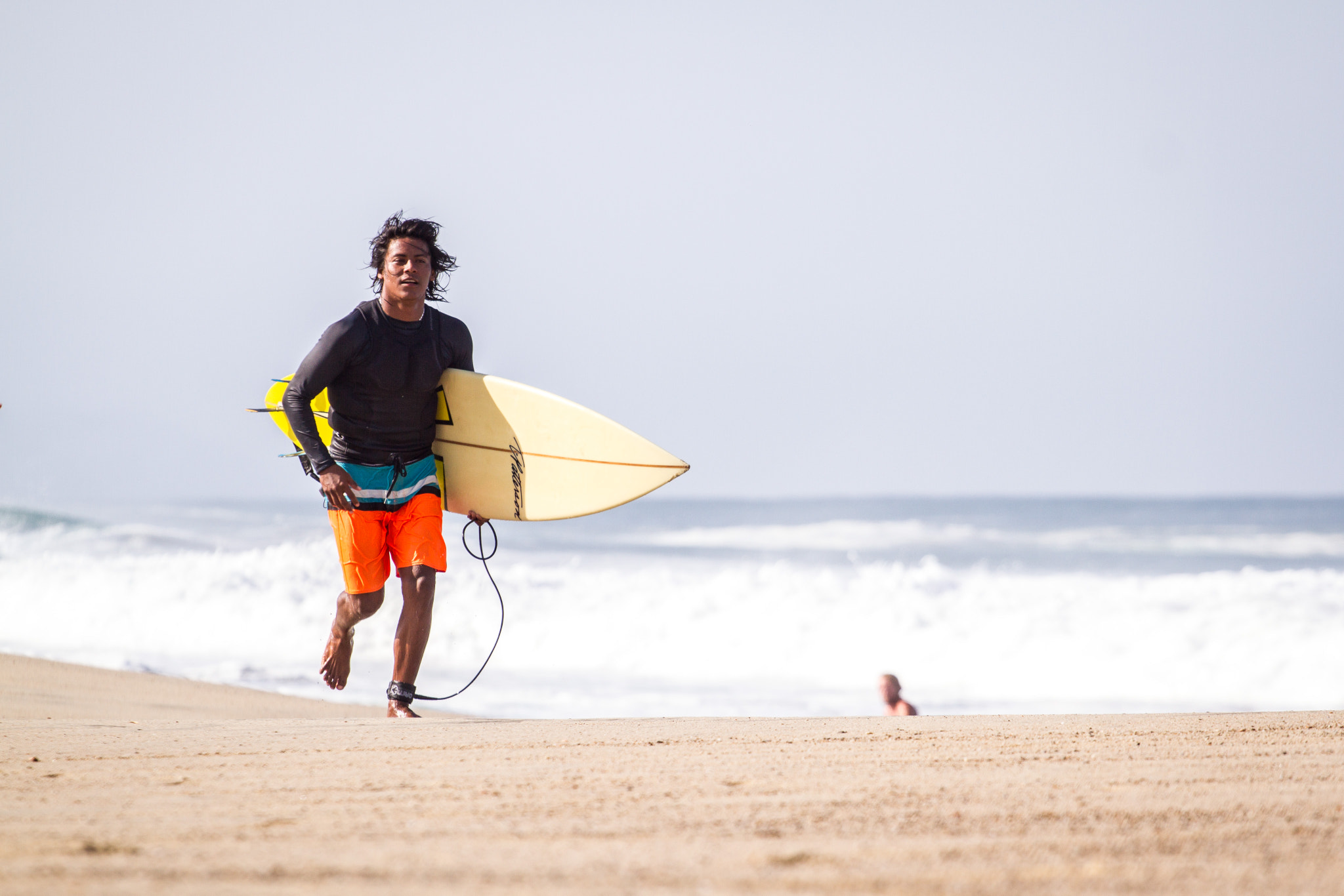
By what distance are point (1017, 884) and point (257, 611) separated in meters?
9.48

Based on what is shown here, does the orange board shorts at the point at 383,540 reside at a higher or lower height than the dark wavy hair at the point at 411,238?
lower

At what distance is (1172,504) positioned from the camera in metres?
30.6

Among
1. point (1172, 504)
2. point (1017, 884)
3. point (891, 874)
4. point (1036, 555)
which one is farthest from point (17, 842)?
point (1172, 504)

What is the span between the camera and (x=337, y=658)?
4.11m

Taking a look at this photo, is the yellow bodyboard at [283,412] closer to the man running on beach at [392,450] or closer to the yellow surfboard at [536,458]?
the yellow surfboard at [536,458]

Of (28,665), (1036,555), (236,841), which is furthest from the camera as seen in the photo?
(1036,555)

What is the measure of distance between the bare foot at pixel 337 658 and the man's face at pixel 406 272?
1.33 m

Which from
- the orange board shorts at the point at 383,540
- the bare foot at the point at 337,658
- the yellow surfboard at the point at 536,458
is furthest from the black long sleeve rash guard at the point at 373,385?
the bare foot at the point at 337,658

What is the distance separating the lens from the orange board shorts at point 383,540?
12.8 ft

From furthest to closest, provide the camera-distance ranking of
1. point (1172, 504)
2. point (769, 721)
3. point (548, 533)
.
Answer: point (1172, 504), point (548, 533), point (769, 721)

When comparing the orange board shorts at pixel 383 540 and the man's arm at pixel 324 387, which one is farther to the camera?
the orange board shorts at pixel 383 540

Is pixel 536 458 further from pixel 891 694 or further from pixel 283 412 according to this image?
pixel 891 694

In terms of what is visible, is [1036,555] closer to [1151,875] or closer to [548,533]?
[548,533]

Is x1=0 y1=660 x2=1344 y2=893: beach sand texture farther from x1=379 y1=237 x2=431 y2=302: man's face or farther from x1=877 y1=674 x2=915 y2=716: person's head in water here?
x1=877 y1=674 x2=915 y2=716: person's head in water
